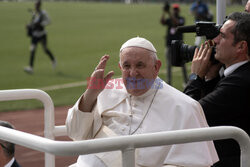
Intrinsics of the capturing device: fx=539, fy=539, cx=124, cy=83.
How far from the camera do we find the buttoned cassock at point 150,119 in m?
2.88

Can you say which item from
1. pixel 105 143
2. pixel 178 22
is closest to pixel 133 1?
pixel 178 22

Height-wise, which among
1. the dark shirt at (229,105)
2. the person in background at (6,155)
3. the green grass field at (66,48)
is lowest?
the green grass field at (66,48)

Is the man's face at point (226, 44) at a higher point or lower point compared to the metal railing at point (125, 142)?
higher

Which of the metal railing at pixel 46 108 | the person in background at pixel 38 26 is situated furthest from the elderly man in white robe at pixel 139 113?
the person in background at pixel 38 26

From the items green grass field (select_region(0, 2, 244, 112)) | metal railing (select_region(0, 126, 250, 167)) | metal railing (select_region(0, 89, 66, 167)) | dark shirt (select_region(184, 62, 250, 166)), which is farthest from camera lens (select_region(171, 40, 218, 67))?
green grass field (select_region(0, 2, 244, 112))

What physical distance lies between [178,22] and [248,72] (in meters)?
8.83

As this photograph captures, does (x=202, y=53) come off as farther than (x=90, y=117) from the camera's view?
Yes

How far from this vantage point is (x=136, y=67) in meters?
3.08

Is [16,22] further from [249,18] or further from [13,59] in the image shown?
[249,18]

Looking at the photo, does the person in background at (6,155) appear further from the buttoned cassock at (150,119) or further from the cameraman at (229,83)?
the cameraman at (229,83)

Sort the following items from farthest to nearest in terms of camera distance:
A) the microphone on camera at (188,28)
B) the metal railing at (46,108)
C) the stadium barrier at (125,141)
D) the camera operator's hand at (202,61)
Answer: the microphone on camera at (188,28) < the camera operator's hand at (202,61) < the metal railing at (46,108) < the stadium barrier at (125,141)

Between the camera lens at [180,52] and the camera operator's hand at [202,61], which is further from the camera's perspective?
the camera lens at [180,52]

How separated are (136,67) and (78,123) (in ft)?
1.50

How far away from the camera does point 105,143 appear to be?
2.23m
